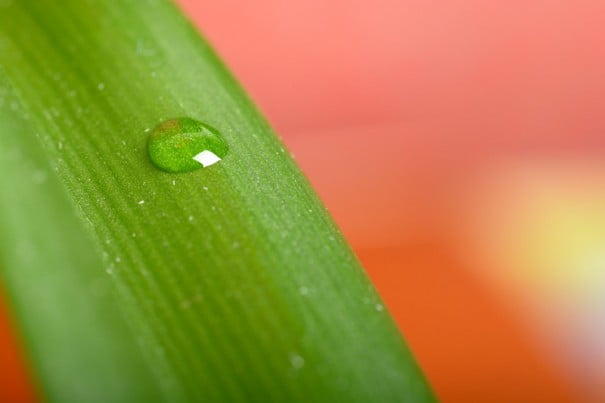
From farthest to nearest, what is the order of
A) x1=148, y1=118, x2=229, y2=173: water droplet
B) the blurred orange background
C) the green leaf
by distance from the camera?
1. the blurred orange background
2. x1=148, y1=118, x2=229, y2=173: water droplet
3. the green leaf

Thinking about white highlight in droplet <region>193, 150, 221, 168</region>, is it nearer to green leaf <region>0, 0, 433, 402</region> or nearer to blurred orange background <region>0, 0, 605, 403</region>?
green leaf <region>0, 0, 433, 402</region>

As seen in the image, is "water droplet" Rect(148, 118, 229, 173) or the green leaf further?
"water droplet" Rect(148, 118, 229, 173)

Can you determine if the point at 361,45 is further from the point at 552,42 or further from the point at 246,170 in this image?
the point at 246,170

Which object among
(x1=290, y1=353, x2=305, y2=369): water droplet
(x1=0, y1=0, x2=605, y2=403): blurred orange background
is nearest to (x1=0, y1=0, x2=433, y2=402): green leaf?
(x1=290, y1=353, x2=305, y2=369): water droplet

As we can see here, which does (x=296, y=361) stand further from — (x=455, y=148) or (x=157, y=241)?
(x=455, y=148)

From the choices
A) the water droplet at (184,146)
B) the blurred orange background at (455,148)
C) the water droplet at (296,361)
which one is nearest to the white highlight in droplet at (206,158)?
the water droplet at (184,146)
